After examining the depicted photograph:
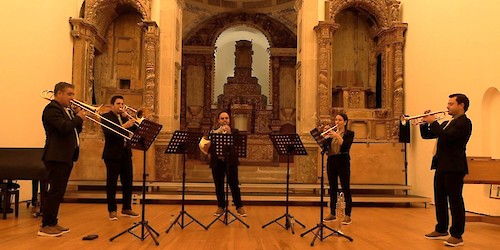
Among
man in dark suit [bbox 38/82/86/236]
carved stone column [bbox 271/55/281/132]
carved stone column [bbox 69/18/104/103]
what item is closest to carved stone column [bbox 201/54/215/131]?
carved stone column [bbox 271/55/281/132]

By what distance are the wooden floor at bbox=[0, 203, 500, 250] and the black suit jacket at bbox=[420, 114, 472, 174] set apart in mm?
901

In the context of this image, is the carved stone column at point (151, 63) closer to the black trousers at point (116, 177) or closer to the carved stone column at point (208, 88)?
the black trousers at point (116, 177)

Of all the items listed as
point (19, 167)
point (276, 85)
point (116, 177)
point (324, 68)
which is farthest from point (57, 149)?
point (276, 85)

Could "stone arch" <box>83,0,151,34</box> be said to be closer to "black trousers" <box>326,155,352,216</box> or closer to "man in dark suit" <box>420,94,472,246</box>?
"black trousers" <box>326,155,352,216</box>

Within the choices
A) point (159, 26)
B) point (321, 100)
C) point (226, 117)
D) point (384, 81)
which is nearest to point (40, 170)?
point (226, 117)

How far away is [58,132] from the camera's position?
554 cm

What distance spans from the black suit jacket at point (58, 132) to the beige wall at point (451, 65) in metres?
6.58

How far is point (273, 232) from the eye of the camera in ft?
19.9

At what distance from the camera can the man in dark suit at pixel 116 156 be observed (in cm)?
673

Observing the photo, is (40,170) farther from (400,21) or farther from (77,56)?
(400,21)

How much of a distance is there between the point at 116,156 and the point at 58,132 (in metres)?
1.33

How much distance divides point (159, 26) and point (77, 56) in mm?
2093

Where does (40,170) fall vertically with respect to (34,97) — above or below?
below

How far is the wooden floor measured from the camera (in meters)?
5.14
